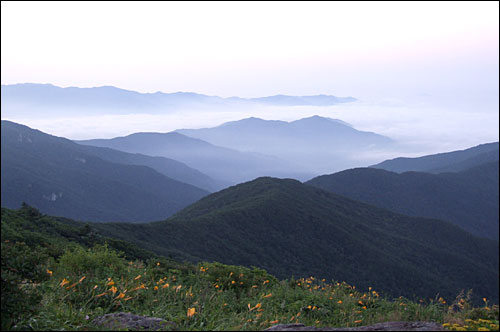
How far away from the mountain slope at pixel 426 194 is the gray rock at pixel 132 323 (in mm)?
123851

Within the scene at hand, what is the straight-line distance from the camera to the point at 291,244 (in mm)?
65125

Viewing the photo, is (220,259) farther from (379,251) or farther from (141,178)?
(141,178)

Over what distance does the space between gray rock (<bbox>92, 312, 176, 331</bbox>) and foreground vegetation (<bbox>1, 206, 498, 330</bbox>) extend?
163 millimetres

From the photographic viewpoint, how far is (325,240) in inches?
2721

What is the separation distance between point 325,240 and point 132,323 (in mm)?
66833

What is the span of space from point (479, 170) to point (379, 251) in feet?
377

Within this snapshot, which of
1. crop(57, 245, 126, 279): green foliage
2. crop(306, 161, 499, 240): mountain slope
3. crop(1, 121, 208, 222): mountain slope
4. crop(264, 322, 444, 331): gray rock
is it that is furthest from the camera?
crop(1, 121, 208, 222): mountain slope

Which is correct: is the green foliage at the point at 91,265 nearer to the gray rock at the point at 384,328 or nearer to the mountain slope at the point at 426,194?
the gray rock at the point at 384,328

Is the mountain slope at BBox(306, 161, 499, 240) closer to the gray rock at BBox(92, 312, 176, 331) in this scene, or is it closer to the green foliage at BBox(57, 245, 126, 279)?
the green foliage at BBox(57, 245, 126, 279)

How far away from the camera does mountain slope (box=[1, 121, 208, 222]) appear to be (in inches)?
5728

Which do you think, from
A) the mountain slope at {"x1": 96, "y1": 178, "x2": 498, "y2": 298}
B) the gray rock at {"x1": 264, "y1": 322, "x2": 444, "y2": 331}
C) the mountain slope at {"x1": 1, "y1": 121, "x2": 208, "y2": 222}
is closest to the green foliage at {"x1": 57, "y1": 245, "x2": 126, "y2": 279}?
the gray rock at {"x1": 264, "y1": 322, "x2": 444, "y2": 331}

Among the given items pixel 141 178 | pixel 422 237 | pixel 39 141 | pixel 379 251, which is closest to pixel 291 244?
pixel 379 251

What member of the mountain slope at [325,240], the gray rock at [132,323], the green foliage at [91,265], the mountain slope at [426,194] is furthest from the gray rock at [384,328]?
the mountain slope at [426,194]

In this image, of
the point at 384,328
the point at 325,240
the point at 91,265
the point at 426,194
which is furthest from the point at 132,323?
the point at 426,194
